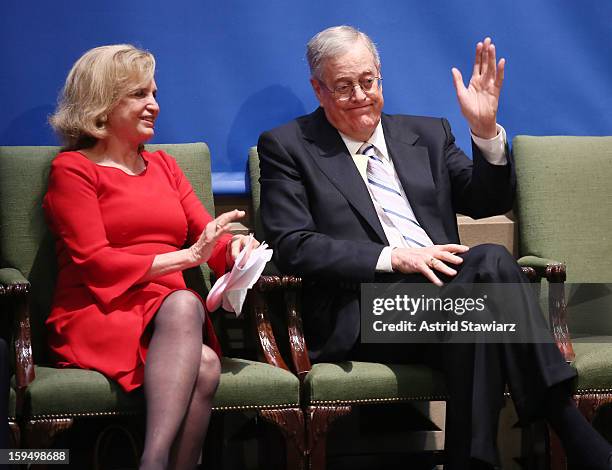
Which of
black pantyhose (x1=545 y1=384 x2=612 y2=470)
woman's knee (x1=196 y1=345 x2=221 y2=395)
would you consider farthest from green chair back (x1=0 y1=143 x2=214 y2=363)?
black pantyhose (x1=545 y1=384 x2=612 y2=470)

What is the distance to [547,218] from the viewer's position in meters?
3.54

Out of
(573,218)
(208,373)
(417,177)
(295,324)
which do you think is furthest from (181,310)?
(573,218)

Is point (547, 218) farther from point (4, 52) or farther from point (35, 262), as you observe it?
point (4, 52)

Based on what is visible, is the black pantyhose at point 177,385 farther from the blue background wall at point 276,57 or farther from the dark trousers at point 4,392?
the blue background wall at point 276,57

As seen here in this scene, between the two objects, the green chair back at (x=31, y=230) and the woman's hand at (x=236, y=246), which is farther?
the green chair back at (x=31, y=230)

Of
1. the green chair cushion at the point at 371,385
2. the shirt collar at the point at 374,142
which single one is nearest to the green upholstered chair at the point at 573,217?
the shirt collar at the point at 374,142

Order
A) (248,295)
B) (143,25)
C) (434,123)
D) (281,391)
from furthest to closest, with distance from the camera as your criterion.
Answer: (143,25)
(434,123)
(248,295)
(281,391)

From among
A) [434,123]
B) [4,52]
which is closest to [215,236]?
[434,123]

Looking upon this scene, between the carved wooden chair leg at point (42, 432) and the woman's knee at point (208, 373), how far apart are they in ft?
1.26

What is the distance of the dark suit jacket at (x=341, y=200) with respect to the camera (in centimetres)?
301

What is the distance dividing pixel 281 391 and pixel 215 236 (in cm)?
48

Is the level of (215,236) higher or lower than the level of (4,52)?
lower

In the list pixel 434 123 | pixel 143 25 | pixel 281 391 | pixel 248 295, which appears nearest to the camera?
pixel 281 391

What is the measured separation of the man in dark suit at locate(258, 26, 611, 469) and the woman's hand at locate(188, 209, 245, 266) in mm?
263
